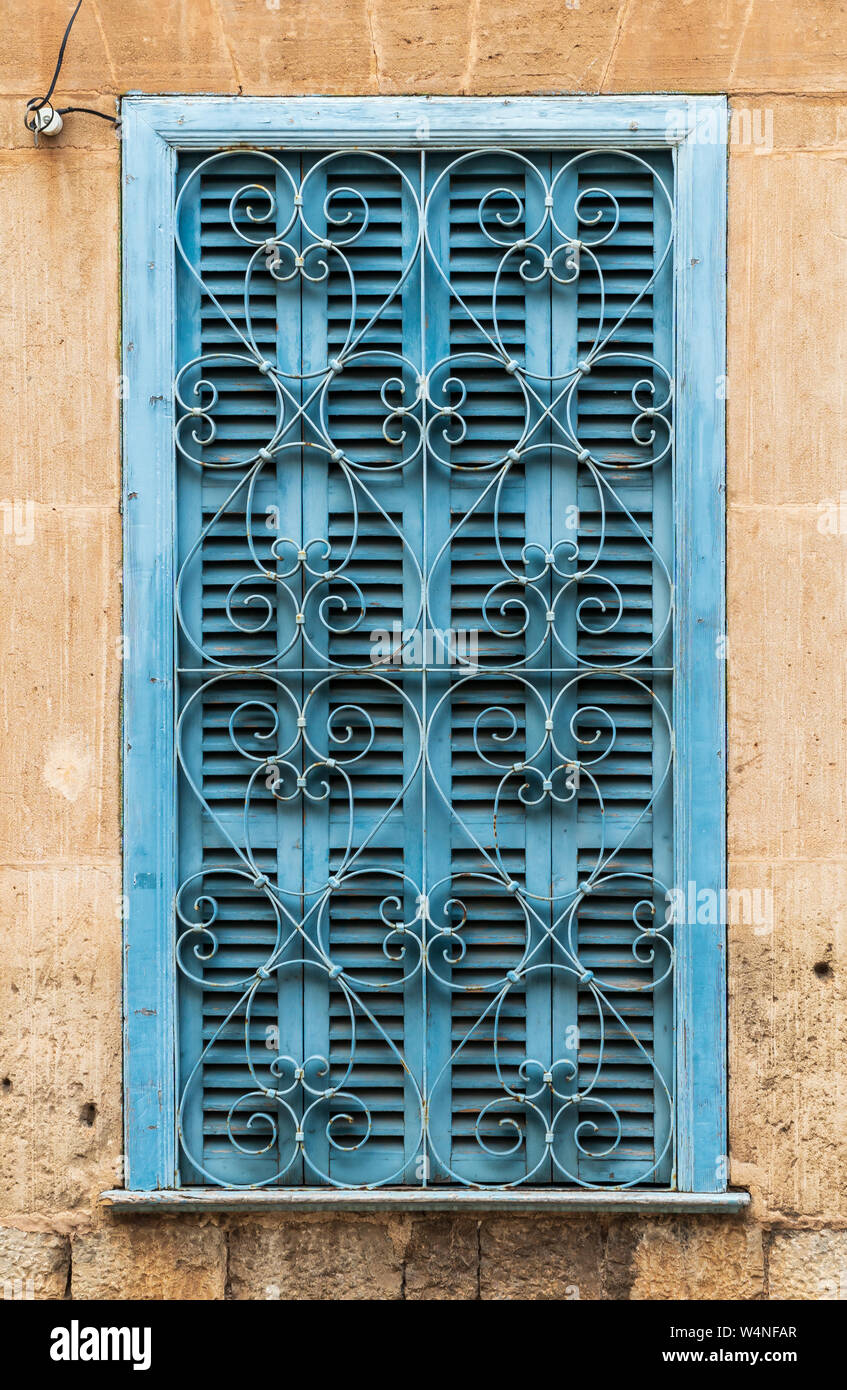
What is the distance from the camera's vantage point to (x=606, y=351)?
11.7 feet

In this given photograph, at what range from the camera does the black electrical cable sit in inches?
138

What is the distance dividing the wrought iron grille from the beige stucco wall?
0.24m

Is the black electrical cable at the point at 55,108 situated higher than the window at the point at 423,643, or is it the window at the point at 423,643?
the black electrical cable at the point at 55,108

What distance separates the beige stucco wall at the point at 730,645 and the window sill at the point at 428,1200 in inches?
3.4

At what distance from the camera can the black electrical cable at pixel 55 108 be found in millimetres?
3508

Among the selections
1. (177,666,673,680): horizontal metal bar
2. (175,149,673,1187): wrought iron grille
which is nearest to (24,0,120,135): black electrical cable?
(175,149,673,1187): wrought iron grille

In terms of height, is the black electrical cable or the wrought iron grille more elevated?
the black electrical cable

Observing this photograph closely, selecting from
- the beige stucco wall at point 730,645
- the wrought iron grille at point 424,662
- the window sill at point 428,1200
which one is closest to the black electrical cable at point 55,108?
the beige stucco wall at point 730,645

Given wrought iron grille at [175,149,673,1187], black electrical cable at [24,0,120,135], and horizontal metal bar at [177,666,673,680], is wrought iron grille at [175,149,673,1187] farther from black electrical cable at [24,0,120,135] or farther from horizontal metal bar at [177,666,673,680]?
black electrical cable at [24,0,120,135]

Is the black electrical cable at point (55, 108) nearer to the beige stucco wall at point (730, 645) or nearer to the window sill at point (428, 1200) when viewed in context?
the beige stucco wall at point (730, 645)

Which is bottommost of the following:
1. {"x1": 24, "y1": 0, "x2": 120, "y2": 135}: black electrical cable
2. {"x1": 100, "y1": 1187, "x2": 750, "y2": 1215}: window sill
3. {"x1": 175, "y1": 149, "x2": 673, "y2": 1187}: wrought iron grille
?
{"x1": 100, "y1": 1187, "x2": 750, "y2": 1215}: window sill

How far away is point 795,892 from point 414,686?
4.55 feet

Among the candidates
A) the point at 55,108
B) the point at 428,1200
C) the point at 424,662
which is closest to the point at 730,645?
the point at 424,662
